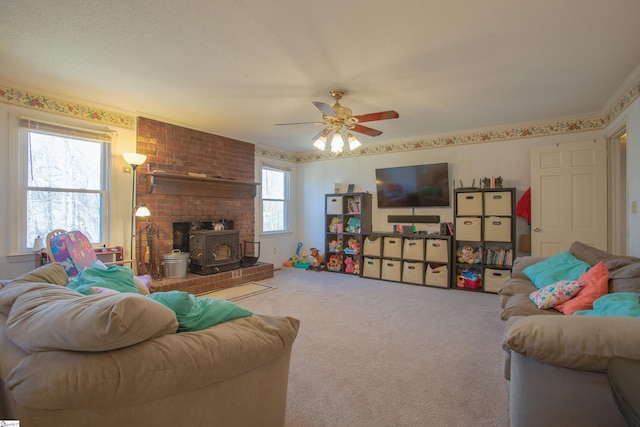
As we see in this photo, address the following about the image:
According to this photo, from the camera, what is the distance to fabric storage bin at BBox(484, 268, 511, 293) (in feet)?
14.0

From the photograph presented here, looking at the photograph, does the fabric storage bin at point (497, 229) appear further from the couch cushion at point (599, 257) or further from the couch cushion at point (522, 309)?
the couch cushion at point (522, 309)

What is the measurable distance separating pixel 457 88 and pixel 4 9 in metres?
3.62

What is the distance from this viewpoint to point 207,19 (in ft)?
6.77

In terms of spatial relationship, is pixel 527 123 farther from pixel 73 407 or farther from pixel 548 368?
pixel 73 407

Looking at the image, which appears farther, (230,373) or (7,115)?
(7,115)

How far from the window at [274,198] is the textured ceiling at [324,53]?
2.28m

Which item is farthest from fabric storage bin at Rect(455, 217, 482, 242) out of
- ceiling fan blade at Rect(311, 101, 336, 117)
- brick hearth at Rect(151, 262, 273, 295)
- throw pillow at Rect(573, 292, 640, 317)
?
brick hearth at Rect(151, 262, 273, 295)

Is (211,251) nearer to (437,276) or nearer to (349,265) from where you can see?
(349,265)

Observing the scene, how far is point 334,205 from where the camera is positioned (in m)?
5.79

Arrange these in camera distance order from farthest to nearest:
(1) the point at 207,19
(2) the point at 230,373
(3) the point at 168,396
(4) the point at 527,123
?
(4) the point at 527,123 → (1) the point at 207,19 → (2) the point at 230,373 → (3) the point at 168,396

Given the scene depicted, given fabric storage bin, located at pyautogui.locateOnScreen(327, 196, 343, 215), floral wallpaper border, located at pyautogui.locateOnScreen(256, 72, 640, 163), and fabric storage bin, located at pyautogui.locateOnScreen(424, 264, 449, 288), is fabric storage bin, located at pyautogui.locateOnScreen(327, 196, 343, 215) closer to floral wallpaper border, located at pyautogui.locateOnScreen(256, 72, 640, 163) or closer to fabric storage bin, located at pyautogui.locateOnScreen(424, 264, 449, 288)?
floral wallpaper border, located at pyautogui.locateOnScreen(256, 72, 640, 163)

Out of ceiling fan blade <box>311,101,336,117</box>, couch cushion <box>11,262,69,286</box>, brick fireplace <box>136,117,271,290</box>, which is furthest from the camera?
brick fireplace <box>136,117,271,290</box>

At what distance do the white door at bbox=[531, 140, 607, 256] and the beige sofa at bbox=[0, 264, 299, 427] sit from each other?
423cm

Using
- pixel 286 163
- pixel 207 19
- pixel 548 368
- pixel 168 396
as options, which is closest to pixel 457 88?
pixel 207 19
